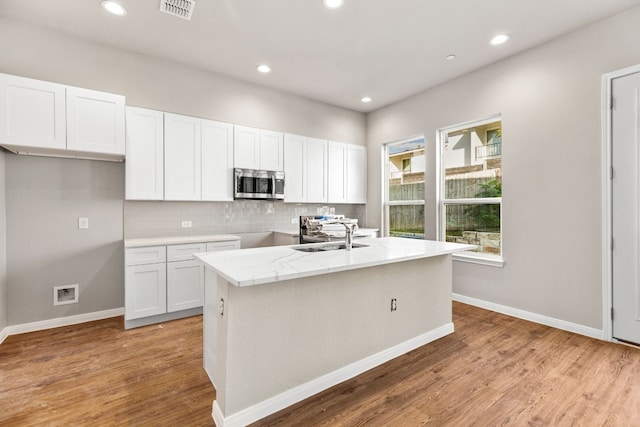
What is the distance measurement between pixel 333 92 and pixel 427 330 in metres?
3.54

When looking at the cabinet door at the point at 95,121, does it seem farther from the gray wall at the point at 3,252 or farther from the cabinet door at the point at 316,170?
the cabinet door at the point at 316,170

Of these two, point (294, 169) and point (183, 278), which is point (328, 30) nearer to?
point (294, 169)

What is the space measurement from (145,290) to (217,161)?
68.3 inches

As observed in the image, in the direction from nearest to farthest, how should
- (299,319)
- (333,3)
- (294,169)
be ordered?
(299,319), (333,3), (294,169)

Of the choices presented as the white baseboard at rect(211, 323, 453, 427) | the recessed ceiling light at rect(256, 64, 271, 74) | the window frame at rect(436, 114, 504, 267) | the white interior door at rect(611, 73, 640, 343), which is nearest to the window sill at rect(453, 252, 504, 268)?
the window frame at rect(436, 114, 504, 267)

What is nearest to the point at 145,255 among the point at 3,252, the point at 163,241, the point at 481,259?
the point at 163,241

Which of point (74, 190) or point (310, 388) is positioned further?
point (74, 190)

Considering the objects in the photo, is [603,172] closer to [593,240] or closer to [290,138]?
[593,240]

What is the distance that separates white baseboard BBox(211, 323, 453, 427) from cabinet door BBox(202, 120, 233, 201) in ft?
8.60

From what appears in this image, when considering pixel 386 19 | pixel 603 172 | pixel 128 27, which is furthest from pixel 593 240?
pixel 128 27

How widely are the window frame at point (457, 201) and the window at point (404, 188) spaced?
1.06 ft

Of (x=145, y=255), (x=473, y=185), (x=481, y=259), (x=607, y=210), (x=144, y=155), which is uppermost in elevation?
(x=144, y=155)

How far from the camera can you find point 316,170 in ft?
15.9

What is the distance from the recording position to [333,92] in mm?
4586
